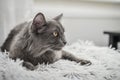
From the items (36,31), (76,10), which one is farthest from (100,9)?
(36,31)

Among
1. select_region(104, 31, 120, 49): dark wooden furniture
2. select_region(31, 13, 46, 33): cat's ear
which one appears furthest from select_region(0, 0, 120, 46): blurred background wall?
select_region(31, 13, 46, 33): cat's ear

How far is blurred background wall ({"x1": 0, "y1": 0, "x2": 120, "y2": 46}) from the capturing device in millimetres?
1388

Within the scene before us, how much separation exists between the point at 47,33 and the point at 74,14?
2.19ft

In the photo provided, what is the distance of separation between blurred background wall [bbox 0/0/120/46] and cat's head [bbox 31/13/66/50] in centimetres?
36

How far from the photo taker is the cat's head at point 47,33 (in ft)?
3.16

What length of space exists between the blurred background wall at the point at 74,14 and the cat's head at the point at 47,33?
36 cm

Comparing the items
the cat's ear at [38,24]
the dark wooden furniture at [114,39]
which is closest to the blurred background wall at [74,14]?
the dark wooden furniture at [114,39]

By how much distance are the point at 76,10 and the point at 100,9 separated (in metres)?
0.22

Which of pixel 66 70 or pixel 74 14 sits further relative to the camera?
pixel 74 14

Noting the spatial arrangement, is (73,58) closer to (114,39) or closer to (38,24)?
(38,24)

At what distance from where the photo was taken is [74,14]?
162cm

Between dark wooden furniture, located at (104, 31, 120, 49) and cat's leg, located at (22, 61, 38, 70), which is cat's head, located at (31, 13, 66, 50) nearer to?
cat's leg, located at (22, 61, 38, 70)

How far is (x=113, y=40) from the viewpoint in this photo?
1443mm

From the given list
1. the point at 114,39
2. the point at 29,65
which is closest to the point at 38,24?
the point at 29,65
